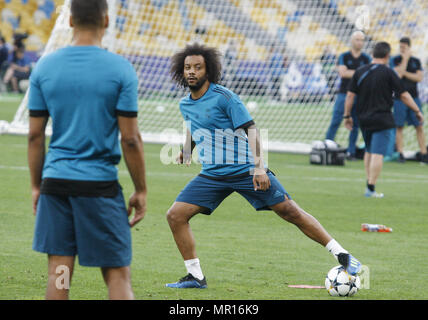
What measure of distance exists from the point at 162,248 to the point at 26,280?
73.4 inches

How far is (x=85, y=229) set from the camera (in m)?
4.31

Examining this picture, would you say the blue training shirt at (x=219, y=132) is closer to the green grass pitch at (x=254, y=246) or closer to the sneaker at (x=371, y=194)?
the green grass pitch at (x=254, y=246)

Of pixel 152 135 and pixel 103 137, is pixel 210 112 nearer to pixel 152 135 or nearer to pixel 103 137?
pixel 103 137

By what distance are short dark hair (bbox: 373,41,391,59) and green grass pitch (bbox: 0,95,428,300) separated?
78.8 inches

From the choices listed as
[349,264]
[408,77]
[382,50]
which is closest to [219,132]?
[349,264]

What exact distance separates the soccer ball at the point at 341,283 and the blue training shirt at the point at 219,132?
103 centimetres

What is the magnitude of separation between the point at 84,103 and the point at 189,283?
2.59 m

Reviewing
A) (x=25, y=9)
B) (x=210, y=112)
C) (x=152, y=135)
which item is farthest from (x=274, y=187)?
(x=25, y=9)

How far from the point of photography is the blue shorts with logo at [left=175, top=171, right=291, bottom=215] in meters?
6.64

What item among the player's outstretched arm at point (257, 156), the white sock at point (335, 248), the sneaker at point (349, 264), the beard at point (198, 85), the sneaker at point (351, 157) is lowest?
the sneaker at point (351, 157)

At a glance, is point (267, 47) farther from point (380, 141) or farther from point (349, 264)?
point (349, 264)

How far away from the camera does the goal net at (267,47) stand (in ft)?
68.9

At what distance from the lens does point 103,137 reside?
433cm

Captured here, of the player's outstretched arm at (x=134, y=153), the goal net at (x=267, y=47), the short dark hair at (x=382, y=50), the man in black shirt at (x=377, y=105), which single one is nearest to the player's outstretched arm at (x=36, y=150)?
the player's outstretched arm at (x=134, y=153)
